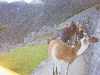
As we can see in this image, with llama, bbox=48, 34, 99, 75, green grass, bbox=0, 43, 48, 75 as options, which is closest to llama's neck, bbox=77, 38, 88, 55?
llama, bbox=48, 34, 99, 75

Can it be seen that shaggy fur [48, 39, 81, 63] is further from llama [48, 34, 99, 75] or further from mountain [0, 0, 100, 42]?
mountain [0, 0, 100, 42]

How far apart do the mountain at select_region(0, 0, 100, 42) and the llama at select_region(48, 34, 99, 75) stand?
0.47m

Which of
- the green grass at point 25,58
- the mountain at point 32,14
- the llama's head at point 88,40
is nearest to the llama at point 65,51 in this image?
the llama's head at point 88,40

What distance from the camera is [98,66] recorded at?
4.34 metres

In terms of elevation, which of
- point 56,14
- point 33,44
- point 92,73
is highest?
point 56,14

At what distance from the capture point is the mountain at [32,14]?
4.94m

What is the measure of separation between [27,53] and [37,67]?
0.32 metres

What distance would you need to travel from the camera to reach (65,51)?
15.3ft

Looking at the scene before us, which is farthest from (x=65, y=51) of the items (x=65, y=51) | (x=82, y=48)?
(x=82, y=48)

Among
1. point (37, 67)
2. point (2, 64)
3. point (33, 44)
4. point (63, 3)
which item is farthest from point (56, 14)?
point (2, 64)

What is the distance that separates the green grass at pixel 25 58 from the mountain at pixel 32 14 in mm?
247

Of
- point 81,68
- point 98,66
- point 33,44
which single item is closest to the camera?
point 98,66

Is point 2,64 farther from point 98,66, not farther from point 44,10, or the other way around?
point 98,66

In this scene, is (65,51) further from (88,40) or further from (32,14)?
(32,14)
